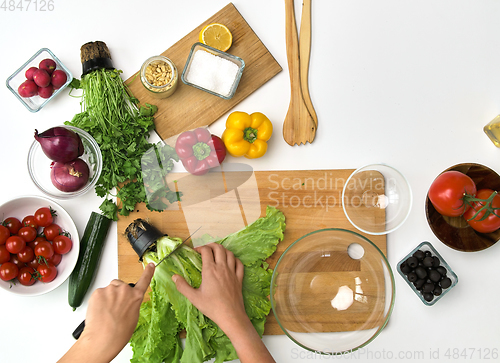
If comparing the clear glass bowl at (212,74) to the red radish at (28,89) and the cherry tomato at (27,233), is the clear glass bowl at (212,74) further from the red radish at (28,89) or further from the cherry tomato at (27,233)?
the cherry tomato at (27,233)

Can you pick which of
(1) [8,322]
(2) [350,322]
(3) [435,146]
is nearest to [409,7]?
(3) [435,146]

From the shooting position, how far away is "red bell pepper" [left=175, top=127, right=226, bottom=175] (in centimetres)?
121

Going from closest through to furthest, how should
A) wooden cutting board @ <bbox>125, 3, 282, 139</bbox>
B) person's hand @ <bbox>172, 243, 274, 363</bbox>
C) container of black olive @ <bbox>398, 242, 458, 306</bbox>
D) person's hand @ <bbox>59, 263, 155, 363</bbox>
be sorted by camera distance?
1. person's hand @ <bbox>59, 263, 155, 363</bbox>
2. person's hand @ <bbox>172, 243, 274, 363</bbox>
3. container of black olive @ <bbox>398, 242, 458, 306</bbox>
4. wooden cutting board @ <bbox>125, 3, 282, 139</bbox>

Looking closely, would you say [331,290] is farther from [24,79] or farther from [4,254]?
[24,79]

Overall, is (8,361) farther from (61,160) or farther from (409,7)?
(409,7)

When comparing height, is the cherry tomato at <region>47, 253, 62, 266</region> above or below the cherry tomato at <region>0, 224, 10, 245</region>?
below

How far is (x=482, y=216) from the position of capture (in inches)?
44.3

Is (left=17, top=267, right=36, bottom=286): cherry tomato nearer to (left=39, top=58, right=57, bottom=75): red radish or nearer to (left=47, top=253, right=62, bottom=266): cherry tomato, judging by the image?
(left=47, top=253, right=62, bottom=266): cherry tomato

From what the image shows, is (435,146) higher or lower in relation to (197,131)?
lower

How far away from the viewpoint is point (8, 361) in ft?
4.22

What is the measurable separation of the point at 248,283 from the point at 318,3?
42.2 inches

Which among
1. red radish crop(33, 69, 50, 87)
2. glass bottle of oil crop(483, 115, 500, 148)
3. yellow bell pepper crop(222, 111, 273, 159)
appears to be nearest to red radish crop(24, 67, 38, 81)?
red radish crop(33, 69, 50, 87)

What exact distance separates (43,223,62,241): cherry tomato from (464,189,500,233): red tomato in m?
1.40

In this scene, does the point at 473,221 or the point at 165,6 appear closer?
the point at 473,221
